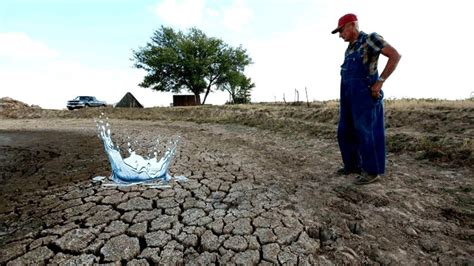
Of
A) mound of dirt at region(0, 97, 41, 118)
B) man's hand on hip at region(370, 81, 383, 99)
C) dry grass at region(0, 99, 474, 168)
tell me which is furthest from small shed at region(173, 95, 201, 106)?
man's hand on hip at region(370, 81, 383, 99)

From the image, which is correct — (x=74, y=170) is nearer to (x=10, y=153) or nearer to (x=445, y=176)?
(x=10, y=153)

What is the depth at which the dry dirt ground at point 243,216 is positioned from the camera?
1.79 meters

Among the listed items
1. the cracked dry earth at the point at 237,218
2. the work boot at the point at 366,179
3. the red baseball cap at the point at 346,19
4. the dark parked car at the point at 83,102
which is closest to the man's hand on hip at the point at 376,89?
the red baseball cap at the point at 346,19

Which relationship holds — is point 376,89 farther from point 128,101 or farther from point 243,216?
point 128,101

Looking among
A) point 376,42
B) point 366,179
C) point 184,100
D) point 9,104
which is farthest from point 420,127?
point 9,104

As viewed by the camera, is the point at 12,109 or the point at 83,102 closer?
the point at 12,109

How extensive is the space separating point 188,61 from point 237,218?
23.9 m

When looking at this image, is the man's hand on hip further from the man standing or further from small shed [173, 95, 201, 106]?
small shed [173, 95, 201, 106]

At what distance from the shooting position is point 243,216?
226 centimetres

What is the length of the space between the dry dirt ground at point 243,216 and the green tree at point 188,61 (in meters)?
22.2

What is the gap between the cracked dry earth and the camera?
1787mm

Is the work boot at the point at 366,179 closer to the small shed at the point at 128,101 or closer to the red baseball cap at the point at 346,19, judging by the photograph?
the red baseball cap at the point at 346,19

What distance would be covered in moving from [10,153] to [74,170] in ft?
7.30

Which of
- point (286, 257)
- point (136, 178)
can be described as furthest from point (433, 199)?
point (136, 178)
